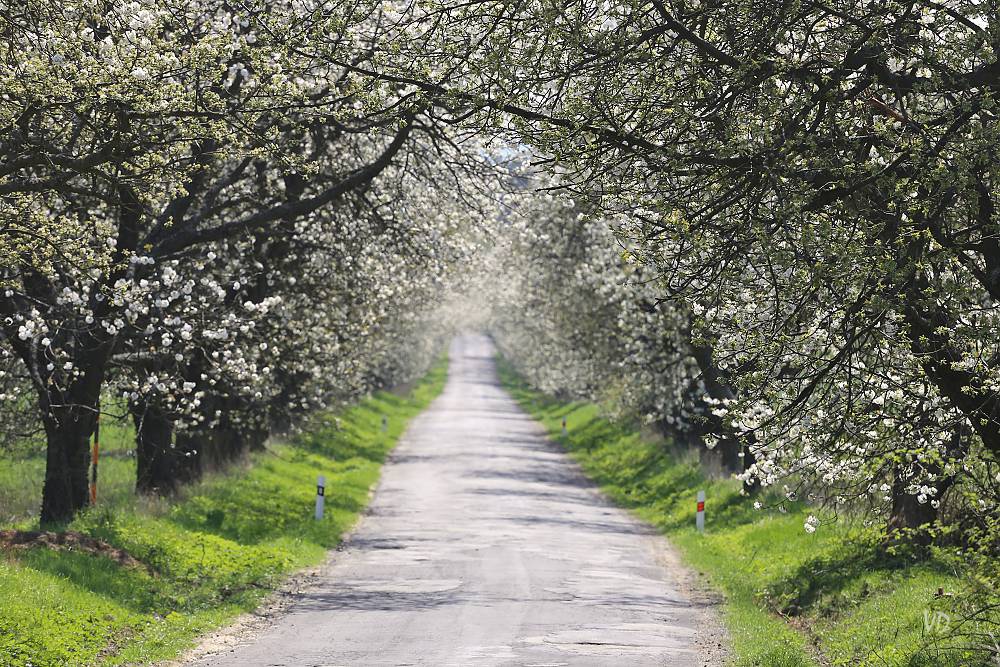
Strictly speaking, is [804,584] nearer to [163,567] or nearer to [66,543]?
[163,567]

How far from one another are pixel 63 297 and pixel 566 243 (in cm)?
1785

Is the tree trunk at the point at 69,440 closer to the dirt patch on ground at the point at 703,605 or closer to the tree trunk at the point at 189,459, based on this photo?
the tree trunk at the point at 189,459

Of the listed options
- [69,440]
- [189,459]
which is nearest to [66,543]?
[69,440]

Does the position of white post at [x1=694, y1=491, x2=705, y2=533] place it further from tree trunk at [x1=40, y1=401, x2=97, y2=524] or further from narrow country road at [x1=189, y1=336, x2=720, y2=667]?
tree trunk at [x1=40, y1=401, x2=97, y2=524]

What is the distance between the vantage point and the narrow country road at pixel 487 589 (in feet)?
40.6

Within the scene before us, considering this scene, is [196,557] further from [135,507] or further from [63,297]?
[63,297]

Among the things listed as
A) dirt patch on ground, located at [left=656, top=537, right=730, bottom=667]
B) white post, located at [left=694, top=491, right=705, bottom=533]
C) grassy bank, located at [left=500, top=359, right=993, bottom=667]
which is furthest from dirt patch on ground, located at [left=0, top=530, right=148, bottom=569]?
white post, located at [left=694, top=491, right=705, bottom=533]

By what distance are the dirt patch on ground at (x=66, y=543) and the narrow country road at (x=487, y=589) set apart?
7.38 ft

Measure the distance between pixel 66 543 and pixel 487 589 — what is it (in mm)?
5383

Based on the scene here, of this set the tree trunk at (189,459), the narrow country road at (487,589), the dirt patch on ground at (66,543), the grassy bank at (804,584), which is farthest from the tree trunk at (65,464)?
the grassy bank at (804,584)

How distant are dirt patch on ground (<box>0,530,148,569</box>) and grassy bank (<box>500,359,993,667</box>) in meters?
7.46

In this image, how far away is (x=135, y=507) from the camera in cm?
1934

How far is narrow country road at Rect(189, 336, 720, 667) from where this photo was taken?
12.4m

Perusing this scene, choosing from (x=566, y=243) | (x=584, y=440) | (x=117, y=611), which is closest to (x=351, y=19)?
(x=117, y=611)
